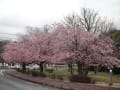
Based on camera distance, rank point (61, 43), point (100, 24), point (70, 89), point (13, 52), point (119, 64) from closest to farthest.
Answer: point (70, 89), point (61, 43), point (119, 64), point (13, 52), point (100, 24)

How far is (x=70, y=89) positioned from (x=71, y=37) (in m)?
6.21

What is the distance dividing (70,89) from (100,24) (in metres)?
34.1

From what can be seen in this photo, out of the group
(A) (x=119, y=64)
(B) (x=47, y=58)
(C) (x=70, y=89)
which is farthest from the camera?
(B) (x=47, y=58)

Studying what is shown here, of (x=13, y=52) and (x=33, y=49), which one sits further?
(x=13, y=52)

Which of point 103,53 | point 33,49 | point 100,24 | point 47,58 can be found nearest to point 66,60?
point 103,53

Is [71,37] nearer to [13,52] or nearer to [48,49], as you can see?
[48,49]

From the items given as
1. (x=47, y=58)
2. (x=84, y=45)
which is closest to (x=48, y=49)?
(x=47, y=58)

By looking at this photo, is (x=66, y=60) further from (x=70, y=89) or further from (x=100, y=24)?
(x=100, y=24)

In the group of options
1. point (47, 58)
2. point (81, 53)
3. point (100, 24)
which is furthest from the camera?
point (100, 24)

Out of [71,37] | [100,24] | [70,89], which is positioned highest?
[100,24]

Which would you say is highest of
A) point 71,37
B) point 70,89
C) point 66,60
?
point 71,37

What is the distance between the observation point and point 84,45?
2794cm

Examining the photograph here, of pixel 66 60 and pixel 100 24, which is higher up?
pixel 100 24

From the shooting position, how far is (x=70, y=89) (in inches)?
969
